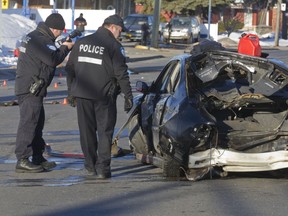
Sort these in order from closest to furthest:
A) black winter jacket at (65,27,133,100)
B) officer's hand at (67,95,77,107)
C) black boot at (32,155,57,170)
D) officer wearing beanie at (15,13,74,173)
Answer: black winter jacket at (65,27,133,100) → officer's hand at (67,95,77,107) → officer wearing beanie at (15,13,74,173) → black boot at (32,155,57,170)

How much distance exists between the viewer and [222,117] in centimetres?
931

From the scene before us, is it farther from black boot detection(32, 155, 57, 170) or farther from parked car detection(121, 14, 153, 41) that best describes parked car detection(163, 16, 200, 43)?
black boot detection(32, 155, 57, 170)

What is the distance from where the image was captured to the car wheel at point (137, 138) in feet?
33.0

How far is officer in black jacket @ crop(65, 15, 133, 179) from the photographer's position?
9000 mm

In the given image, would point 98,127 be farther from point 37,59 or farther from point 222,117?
point 222,117

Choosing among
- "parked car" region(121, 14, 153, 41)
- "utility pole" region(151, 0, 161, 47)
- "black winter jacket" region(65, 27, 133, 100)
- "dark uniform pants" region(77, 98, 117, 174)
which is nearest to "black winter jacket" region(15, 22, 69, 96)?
"black winter jacket" region(65, 27, 133, 100)

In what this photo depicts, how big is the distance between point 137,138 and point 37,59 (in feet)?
5.68

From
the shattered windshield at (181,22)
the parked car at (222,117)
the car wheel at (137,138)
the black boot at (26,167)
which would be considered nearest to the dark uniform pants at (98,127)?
the parked car at (222,117)

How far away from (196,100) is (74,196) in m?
1.83

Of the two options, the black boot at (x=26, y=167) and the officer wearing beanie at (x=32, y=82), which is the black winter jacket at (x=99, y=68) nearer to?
the officer wearing beanie at (x=32, y=82)

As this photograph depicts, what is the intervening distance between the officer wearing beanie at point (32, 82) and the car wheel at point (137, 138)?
1.33m

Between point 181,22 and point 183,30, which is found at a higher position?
point 181,22

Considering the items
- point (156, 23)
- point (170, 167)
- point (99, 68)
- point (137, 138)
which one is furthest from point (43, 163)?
point (156, 23)

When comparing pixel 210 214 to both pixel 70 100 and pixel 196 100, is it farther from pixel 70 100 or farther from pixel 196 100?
pixel 70 100
